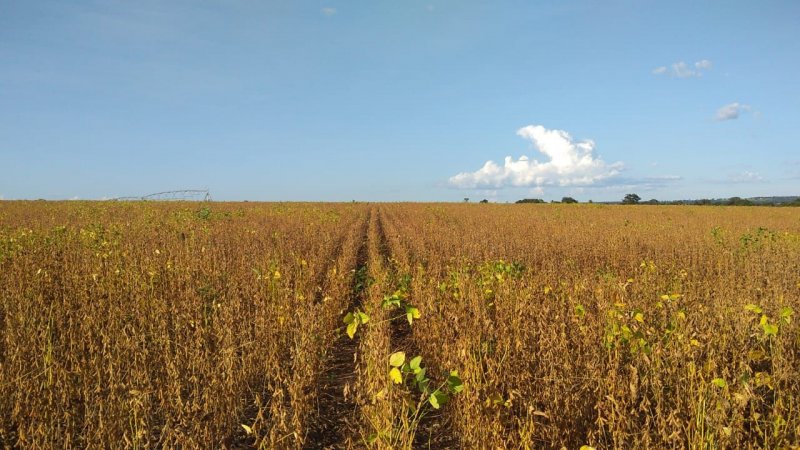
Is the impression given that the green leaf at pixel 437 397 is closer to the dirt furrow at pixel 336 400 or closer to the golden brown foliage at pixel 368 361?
the golden brown foliage at pixel 368 361

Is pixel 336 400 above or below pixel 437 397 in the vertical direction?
below

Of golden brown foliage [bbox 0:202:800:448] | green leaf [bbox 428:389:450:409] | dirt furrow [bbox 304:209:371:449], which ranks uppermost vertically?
green leaf [bbox 428:389:450:409]

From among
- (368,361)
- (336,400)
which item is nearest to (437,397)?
(368,361)

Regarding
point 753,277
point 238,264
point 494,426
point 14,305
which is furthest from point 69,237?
point 753,277

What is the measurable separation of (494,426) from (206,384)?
7.87 feet

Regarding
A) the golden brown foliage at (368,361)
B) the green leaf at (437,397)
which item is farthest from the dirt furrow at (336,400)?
the green leaf at (437,397)

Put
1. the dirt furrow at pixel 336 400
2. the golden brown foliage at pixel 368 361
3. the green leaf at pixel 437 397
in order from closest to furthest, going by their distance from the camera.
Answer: the green leaf at pixel 437 397 → the golden brown foliage at pixel 368 361 → the dirt furrow at pixel 336 400

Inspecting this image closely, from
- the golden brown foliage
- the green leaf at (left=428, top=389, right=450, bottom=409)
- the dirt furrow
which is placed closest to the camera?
the green leaf at (left=428, top=389, right=450, bottom=409)

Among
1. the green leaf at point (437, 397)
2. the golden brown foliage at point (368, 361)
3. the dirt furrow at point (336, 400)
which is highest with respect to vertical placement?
the green leaf at point (437, 397)

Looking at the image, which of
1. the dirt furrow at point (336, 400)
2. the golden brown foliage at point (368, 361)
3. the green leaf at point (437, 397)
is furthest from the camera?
the dirt furrow at point (336, 400)

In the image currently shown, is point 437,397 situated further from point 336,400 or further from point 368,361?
point 336,400

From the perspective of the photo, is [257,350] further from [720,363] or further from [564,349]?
[720,363]

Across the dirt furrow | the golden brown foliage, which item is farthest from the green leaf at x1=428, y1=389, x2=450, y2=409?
the dirt furrow

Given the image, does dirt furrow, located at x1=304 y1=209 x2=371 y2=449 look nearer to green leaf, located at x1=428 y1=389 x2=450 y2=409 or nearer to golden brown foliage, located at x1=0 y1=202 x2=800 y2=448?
golden brown foliage, located at x1=0 y1=202 x2=800 y2=448
